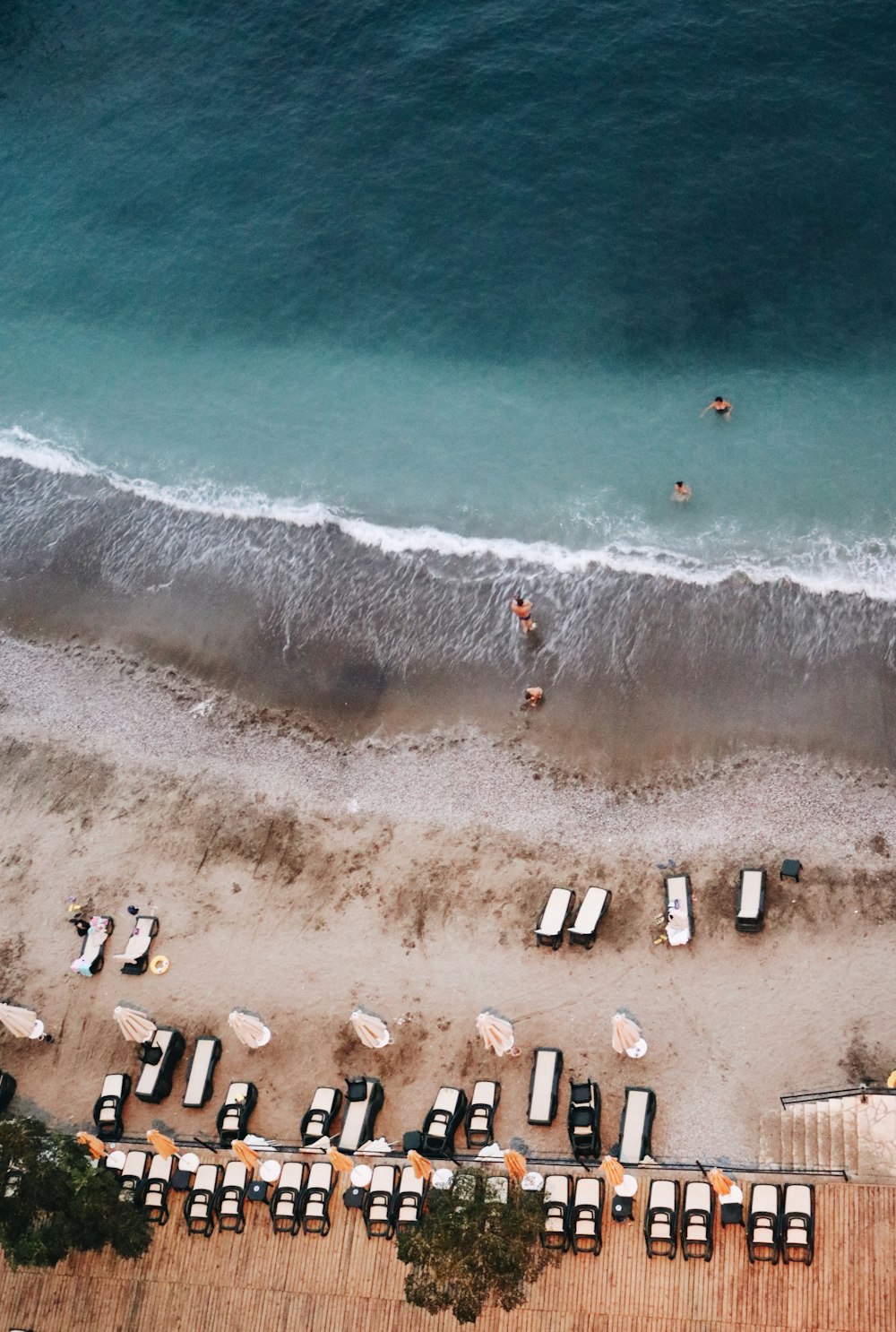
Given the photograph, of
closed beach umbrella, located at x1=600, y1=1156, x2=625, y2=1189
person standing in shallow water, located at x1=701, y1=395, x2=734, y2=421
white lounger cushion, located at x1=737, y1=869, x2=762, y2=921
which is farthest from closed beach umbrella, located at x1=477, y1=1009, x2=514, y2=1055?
person standing in shallow water, located at x1=701, y1=395, x2=734, y2=421

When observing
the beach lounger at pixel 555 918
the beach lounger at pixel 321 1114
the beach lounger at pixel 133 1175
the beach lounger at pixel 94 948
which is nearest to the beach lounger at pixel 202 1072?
the beach lounger at pixel 133 1175

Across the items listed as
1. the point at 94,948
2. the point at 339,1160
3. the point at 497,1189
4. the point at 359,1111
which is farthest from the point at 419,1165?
the point at 94,948

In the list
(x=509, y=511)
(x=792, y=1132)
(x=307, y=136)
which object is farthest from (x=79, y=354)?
(x=792, y=1132)

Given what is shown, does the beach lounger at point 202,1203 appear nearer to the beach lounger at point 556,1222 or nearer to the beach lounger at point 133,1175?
the beach lounger at point 133,1175

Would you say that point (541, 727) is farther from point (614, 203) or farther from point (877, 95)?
point (877, 95)

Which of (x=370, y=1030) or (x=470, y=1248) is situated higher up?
(x=470, y=1248)

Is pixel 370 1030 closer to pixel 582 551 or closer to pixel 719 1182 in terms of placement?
pixel 719 1182

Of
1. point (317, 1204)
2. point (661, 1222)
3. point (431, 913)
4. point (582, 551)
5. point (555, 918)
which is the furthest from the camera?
point (582, 551)
